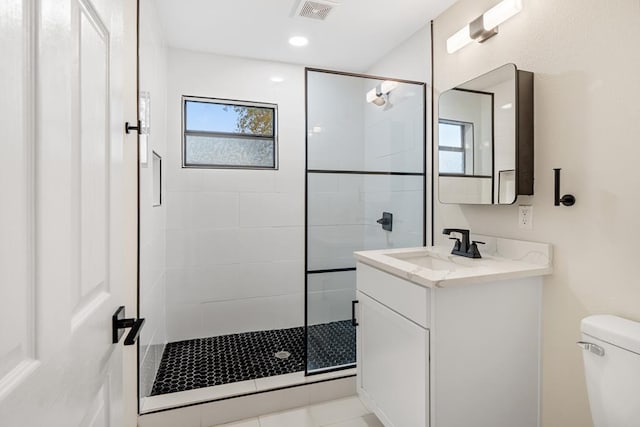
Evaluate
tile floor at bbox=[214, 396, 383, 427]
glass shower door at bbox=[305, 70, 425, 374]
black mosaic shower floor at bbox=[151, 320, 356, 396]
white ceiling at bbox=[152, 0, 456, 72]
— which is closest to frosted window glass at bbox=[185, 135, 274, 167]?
white ceiling at bbox=[152, 0, 456, 72]

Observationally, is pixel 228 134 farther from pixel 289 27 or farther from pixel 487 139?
pixel 487 139

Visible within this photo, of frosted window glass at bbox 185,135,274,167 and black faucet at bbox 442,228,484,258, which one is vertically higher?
frosted window glass at bbox 185,135,274,167

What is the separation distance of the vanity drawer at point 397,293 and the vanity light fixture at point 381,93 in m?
1.11

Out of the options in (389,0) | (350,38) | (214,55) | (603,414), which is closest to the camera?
(603,414)

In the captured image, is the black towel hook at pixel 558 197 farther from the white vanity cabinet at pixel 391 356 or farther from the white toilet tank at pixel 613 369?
the white vanity cabinet at pixel 391 356

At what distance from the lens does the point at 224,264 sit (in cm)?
290

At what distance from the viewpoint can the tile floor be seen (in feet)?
6.20

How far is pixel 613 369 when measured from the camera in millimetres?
1135

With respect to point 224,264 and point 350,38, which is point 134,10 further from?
point 224,264

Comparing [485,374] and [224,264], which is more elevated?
[224,264]

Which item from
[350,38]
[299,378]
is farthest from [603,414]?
[350,38]

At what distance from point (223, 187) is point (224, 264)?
0.66 meters

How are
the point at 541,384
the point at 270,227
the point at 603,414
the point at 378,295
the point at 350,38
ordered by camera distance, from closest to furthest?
the point at 603,414
the point at 541,384
the point at 378,295
the point at 350,38
the point at 270,227

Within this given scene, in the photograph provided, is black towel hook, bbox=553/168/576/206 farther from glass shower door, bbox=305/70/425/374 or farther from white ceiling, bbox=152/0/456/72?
white ceiling, bbox=152/0/456/72
